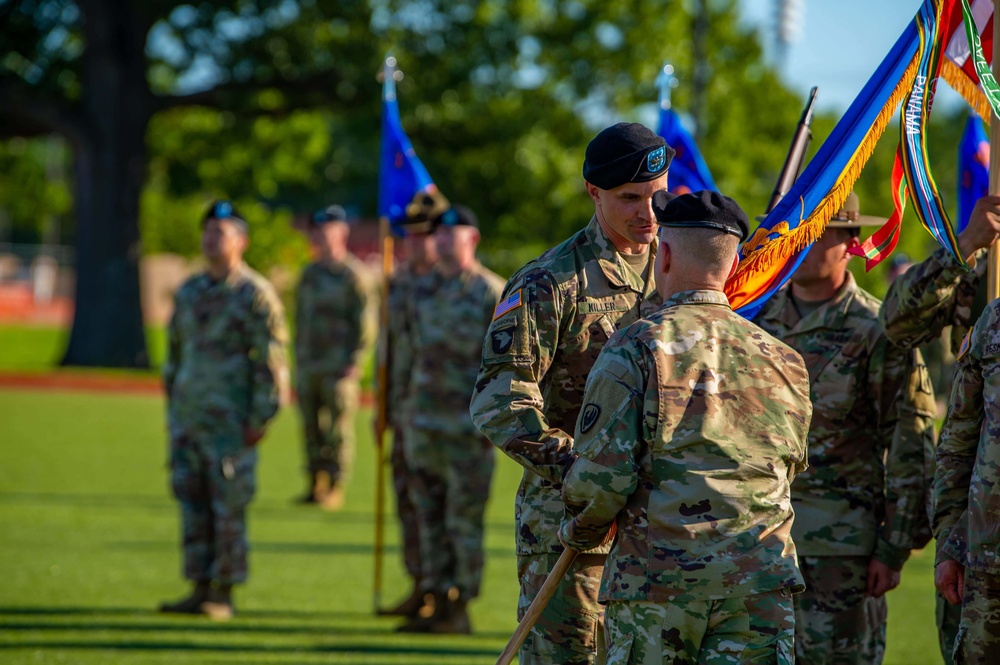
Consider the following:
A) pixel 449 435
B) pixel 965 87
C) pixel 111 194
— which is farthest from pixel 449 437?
pixel 111 194

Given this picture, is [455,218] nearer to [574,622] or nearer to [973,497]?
[574,622]

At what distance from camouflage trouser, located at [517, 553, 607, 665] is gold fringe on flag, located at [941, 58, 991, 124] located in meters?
2.52

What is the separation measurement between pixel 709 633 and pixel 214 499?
16.8ft

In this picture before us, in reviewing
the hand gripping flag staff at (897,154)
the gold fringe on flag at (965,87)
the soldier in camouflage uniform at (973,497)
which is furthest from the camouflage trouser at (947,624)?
the gold fringe on flag at (965,87)

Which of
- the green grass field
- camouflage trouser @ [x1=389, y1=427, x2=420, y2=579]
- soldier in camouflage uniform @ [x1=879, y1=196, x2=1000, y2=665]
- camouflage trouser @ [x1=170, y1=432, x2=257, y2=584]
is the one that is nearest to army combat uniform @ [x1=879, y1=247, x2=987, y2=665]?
soldier in camouflage uniform @ [x1=879, y1=196, x2=1000, y2=665]

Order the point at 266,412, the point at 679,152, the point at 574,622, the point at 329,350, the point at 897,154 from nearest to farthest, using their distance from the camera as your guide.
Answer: the point at 574,622, the point at 897,154, the point at 679,152, the point at 266,412, the point at 329,350

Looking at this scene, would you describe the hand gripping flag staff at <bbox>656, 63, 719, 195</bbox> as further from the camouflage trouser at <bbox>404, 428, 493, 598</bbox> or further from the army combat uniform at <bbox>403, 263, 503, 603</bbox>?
the camouflage trouser at <bbox>404, 428, 493, 598</bbox>

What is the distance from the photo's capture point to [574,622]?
4.29 metres

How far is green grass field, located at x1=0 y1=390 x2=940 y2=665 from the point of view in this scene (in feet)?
24.1

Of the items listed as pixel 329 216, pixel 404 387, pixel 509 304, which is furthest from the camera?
pixel 329 216

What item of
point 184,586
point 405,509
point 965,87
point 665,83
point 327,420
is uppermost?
point 665,83

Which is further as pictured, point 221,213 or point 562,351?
point 221,213

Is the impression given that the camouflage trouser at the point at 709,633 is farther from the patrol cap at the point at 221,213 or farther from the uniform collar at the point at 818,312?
the patrol cap at the point at 221,213

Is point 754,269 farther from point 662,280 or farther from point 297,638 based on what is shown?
point 297,638
